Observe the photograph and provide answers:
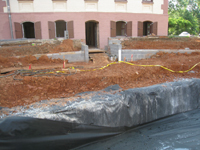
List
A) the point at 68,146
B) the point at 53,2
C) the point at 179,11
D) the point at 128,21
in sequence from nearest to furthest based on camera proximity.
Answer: the point at 68,146
the point at 53,2
the point at 128,21
the point at 179,11

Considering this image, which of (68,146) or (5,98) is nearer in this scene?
(68,146)

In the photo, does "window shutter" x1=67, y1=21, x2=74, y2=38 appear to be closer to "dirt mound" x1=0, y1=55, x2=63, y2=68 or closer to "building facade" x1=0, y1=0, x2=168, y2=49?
"building facade" x1=0, y1=0, x2=168, y2=49

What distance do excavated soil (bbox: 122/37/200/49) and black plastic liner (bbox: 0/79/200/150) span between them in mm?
6535

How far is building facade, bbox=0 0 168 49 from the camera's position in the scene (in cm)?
1473

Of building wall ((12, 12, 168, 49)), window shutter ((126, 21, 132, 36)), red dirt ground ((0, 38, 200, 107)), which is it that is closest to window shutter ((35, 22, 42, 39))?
building wall ((12, 12, 168, 49))

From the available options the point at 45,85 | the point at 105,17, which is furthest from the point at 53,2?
the point at 45,85

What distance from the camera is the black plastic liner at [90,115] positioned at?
4358 millimetres

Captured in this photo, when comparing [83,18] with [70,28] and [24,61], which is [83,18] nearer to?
[70,28]

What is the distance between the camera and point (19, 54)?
10.6 metres

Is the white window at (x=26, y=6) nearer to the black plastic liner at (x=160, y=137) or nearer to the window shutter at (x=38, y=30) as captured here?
the window shutter at (x=38, y=30)

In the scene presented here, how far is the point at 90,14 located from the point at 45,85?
10.9 m

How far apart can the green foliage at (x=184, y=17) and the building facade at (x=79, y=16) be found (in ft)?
31.4

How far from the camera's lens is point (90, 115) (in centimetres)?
514

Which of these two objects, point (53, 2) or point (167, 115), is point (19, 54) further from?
point (167, 115)
